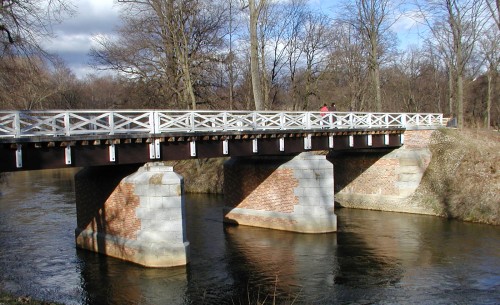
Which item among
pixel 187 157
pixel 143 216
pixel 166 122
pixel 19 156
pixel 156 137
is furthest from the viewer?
pixel 166 122

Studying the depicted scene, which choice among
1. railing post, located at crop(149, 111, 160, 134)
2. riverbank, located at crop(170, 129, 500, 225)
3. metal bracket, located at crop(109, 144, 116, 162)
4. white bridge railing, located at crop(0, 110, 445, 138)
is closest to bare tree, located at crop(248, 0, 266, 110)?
white bridge railing, located at crop(0, 110, 445, 138)

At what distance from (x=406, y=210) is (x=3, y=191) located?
1114 inches

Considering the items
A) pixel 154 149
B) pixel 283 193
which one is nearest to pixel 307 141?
pixel 283 193

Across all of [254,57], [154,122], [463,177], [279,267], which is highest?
[254,57]

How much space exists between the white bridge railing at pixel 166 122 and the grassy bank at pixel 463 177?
1894 millimetres

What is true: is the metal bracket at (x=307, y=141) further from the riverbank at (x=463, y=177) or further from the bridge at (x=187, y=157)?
the riverbank at (x=463, y=177)

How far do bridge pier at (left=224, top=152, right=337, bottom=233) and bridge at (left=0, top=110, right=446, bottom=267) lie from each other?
5 cm

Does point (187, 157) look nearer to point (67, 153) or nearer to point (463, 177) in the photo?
point (67, 153)

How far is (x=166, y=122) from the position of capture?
59.4 ft

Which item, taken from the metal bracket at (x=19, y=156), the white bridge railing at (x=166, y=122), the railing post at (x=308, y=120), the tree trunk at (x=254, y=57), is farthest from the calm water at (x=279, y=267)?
the tree trunk at (x=254, y=57)

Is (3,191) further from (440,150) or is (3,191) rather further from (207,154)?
(440,150)

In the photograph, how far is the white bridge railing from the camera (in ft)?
46.2

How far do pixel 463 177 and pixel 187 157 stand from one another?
1513 centimetres

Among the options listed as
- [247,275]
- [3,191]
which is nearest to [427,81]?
[3,191]
